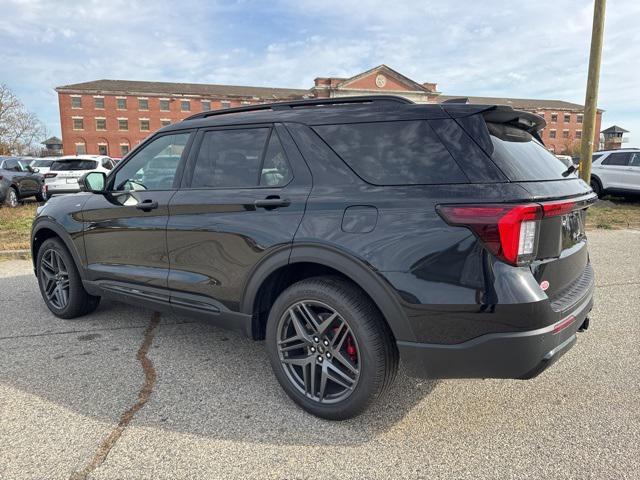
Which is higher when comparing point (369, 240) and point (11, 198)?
point (369, 240)

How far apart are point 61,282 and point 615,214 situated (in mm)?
12627

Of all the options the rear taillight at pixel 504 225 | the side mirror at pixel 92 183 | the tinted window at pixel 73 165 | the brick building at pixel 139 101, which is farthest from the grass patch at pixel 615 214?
the brick building at pixel 139 101

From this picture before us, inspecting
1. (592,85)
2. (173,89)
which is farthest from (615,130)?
(592,85)

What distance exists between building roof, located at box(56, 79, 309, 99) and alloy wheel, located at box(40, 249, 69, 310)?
67.8m

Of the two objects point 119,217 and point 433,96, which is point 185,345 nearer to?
point 119,217

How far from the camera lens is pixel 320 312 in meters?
2.72

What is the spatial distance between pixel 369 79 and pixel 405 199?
69624mm

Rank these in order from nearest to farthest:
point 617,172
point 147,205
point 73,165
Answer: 1. point 147,205
2. point 617,172
3. point 73,165

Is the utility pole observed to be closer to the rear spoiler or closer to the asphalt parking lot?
the asphalt parking lot

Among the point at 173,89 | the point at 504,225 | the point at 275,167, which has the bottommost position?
the point at 504,225

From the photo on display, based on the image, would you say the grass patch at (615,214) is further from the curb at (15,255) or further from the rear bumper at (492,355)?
the curb at (15,255)

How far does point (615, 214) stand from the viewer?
12008mm

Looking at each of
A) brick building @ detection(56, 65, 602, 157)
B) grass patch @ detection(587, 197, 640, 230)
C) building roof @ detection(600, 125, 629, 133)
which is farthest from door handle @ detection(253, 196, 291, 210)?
building roof @ detection(600, 125, 629, 133)

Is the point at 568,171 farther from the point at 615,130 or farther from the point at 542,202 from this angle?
the point at 615,130
